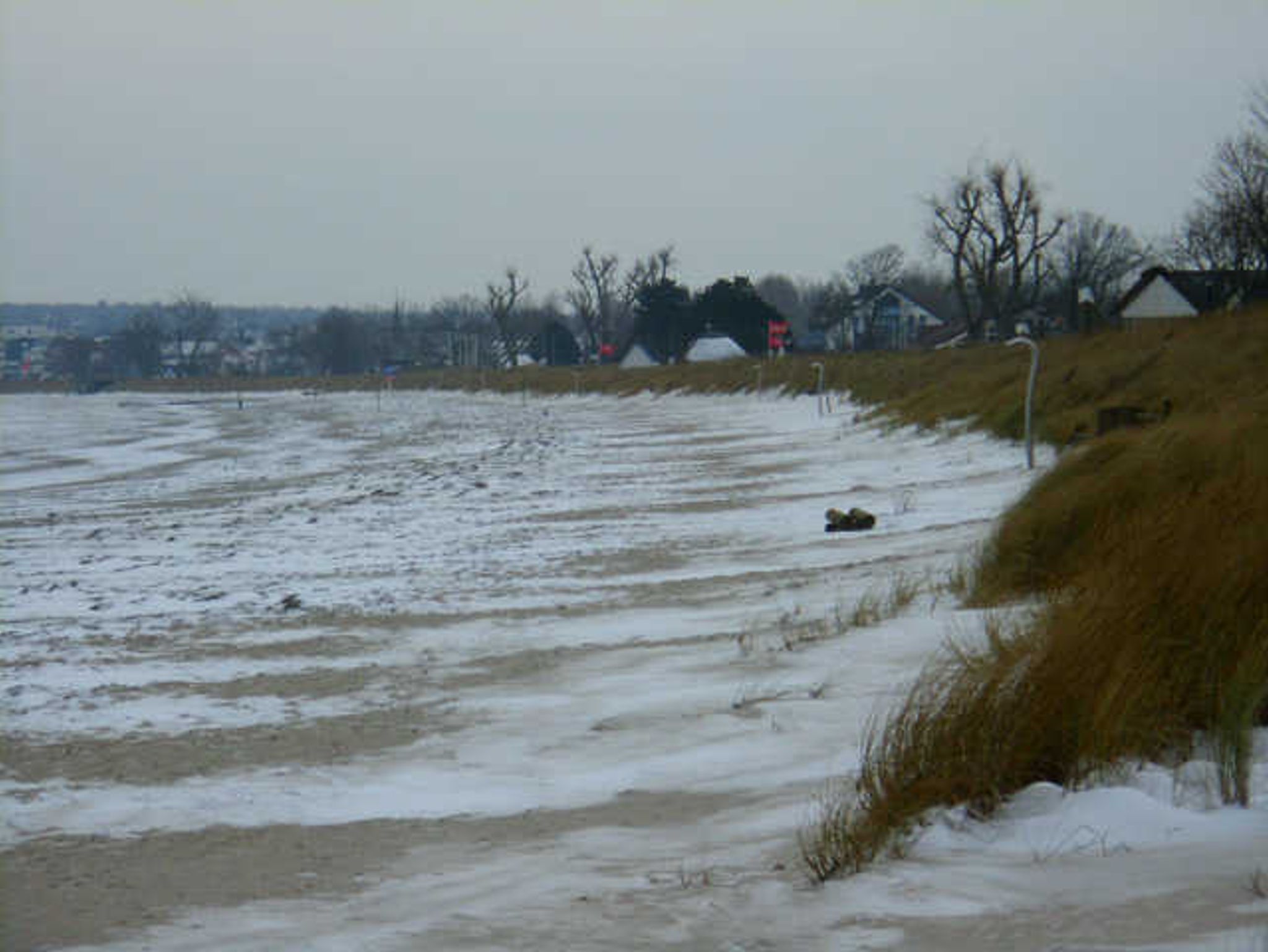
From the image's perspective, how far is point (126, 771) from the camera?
6211mm

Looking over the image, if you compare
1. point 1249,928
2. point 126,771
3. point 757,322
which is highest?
point 757,322

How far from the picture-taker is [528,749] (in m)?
6.23

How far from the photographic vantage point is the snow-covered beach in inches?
152

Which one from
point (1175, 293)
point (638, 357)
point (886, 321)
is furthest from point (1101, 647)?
point (886, 321)

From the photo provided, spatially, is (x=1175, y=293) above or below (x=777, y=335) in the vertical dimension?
above

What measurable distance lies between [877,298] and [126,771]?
309ft

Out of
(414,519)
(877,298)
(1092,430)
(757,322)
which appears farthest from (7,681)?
(877,298)

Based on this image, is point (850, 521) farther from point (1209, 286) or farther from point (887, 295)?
point (887, 295)

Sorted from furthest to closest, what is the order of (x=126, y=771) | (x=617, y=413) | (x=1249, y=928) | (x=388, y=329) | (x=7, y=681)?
(x=388, y=329) → (x=617, y=413) → (x=7, y=681) → (x=126, y=771) → (x=1249, y=928)

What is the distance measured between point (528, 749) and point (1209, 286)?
43.1 m

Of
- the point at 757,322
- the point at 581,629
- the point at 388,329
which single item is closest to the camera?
the point at 581,629

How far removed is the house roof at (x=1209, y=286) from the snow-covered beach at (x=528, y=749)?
2592 cm

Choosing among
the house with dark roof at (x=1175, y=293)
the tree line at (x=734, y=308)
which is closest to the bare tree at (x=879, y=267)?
the tree line at (x=734, y=308)

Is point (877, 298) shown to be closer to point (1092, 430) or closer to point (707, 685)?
point (1092, 430)
